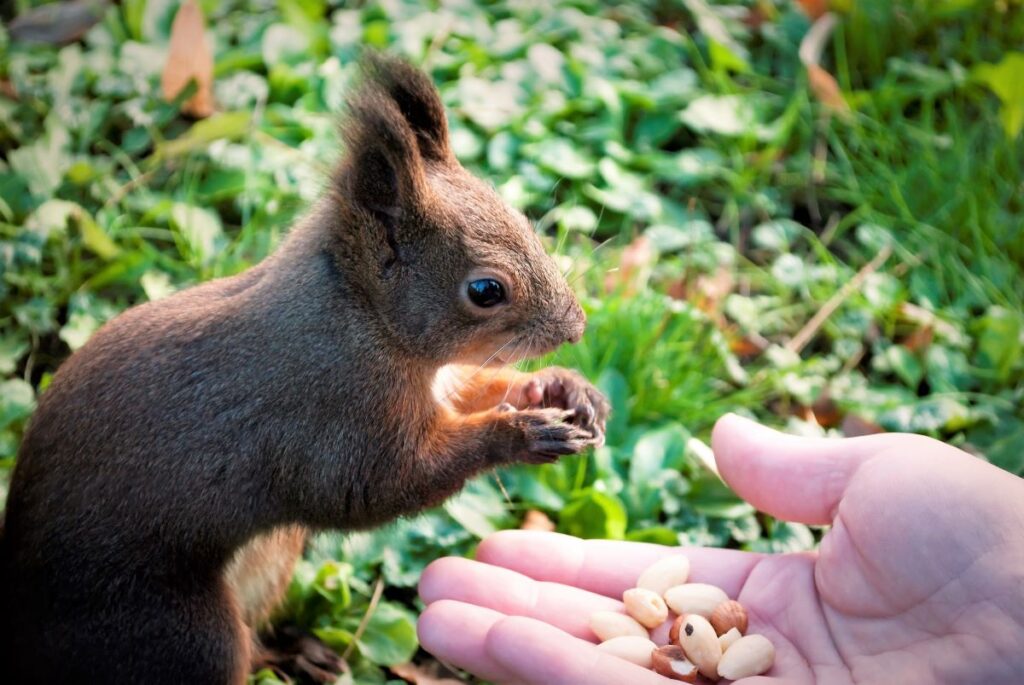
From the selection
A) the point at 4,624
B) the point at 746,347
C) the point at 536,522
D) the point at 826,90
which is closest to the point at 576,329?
the point at 536,522

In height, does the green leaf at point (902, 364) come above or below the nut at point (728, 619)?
below

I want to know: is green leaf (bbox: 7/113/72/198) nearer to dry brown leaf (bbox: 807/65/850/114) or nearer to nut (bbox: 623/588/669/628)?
nut (bbox: 623/588/669/628)

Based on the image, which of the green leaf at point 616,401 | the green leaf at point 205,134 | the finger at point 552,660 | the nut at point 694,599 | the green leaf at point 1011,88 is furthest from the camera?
the green leaf at point 1011,88

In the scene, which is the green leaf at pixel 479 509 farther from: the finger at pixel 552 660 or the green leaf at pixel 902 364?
the green leaf at pixel 902 364

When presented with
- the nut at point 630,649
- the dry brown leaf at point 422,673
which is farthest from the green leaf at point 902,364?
the dry brown leaf at point 422,673

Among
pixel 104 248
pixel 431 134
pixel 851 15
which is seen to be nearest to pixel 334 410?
pixel 431 134

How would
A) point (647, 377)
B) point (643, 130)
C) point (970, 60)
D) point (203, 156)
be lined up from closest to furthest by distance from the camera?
point (647, 377), point (203, 156), point (643, 130), point (970, 60)

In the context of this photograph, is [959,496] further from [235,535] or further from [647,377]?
[235,535]
